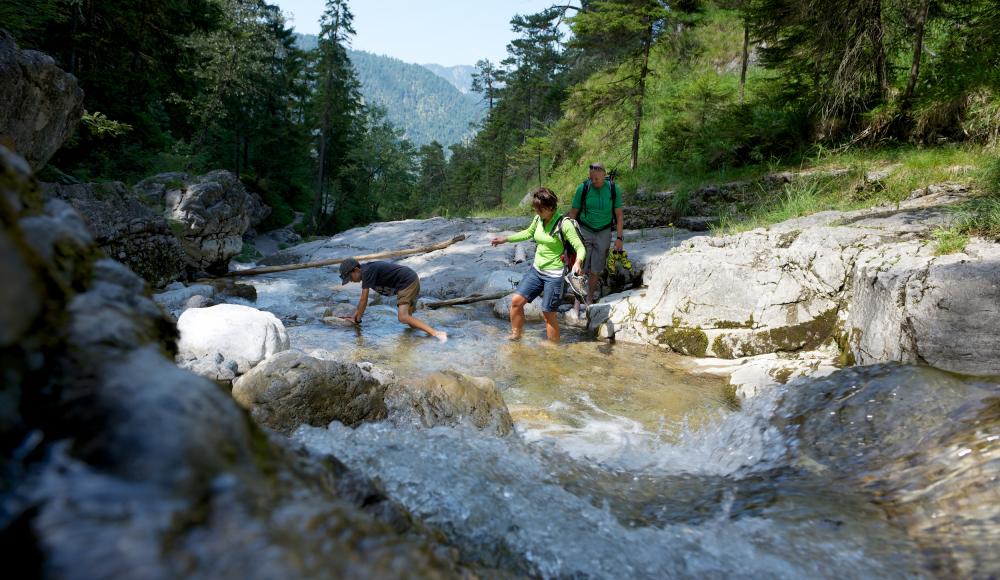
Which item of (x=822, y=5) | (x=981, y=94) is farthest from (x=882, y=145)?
(x=822, y=5)

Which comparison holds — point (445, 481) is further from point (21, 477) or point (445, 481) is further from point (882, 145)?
point (882, 145)

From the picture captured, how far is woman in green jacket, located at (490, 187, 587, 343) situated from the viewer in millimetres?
6891

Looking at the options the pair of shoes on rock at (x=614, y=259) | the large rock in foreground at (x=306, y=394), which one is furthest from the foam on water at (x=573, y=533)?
the pair of shoes on rock at (x=614, y=259)

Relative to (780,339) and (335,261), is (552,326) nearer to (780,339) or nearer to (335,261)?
(780,339)

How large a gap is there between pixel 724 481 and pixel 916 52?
35.0 ft

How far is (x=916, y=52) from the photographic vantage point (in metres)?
9.82

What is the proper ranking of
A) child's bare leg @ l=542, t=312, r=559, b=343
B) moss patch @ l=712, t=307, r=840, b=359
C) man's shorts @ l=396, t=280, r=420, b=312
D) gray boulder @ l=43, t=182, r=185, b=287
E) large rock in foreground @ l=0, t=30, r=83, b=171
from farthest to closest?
gray boulder @ l=43, t=182, r=185, b=287
large rock in foreground @ l=0, t=30, r=83, b=171
man's shorts @ l=396, t=280, r=420, b=312
child's bare leg @ l=542, t=312, r=559, b=343
moss patch @ l=712, t=307, r=840, b=359

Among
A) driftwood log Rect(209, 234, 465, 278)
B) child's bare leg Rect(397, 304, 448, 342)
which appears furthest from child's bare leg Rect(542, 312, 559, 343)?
driftwood log Rect(209, 234, 465, 278)

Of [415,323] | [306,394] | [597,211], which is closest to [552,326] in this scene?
[597,211]

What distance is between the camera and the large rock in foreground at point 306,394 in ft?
13.3

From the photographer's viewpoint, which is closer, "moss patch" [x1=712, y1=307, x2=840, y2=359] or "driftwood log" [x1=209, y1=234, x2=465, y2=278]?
"moss patch" [x1=712, y1=307, x2=840, y2=359]

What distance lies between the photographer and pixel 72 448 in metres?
1.11

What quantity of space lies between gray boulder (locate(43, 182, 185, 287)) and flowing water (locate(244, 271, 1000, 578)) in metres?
8.67

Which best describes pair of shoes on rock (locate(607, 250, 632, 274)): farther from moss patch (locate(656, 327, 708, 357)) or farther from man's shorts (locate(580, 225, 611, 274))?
moss patch (locate(656, 327, 708, 357))
